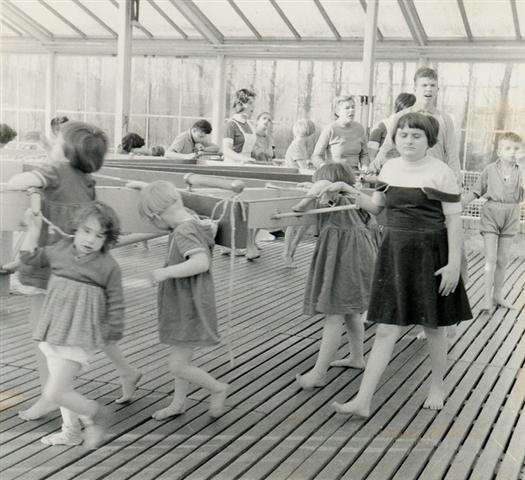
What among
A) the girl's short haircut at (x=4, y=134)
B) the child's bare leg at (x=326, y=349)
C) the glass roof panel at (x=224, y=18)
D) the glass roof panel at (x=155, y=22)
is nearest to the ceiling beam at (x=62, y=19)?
the glass roof panel at (x=155, y=22)

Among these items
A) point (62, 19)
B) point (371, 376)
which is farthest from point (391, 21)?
point (371, 376)

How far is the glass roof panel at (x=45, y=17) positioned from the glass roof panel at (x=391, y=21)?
512cm

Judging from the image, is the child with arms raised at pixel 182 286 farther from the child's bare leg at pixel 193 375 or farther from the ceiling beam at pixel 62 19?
the ceiling beam at pixel 62 19

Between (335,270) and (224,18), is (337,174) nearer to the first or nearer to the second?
(335,270)

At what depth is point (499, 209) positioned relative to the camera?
18.4ft

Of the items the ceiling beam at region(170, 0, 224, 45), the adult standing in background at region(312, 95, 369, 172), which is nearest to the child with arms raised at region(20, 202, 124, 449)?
the adult standing in background at region(312, 95, 369, 172)

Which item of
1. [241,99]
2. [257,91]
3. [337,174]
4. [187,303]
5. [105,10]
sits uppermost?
[105,10]

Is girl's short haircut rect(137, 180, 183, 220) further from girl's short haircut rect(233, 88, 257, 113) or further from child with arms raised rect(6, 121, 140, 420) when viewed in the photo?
girl's short haircut rect(233, 88, 257, 113)

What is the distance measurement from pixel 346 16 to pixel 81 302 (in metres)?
9.25

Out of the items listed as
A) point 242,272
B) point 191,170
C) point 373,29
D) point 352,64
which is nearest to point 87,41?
point 352,64

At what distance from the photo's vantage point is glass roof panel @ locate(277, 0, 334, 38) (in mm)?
11242

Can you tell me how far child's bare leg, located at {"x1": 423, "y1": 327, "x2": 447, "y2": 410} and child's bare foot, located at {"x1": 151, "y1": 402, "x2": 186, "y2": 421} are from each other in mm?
1008

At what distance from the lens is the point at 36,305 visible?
307cm

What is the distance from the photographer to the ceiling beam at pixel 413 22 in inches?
412
